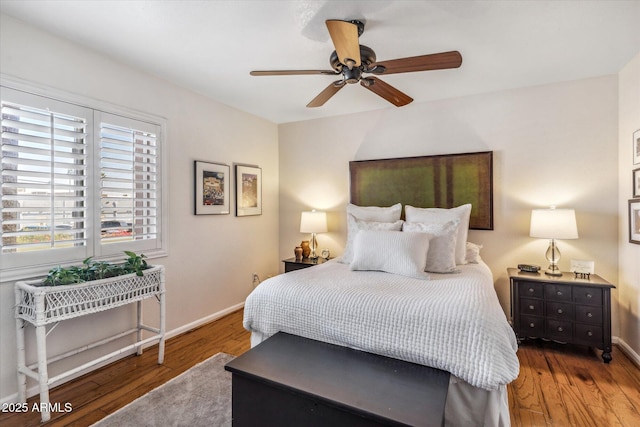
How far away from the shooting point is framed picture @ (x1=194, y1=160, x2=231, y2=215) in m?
3.36

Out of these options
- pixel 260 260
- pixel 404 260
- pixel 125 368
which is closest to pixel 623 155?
pixel 404 260

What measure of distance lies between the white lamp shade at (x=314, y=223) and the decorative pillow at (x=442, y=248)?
140cm

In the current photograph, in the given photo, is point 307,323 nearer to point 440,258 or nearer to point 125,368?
point 440,258

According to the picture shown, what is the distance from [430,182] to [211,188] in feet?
8.19

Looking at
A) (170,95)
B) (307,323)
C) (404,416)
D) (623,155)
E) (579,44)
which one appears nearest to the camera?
(404,416)

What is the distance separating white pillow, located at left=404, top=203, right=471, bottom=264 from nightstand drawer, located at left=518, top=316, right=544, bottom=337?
72 centimetres

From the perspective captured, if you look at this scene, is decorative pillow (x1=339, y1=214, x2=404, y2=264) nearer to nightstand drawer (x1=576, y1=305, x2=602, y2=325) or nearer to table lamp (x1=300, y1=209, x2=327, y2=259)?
table lamp (x1=300, y1=209, x2=327, y2=259)

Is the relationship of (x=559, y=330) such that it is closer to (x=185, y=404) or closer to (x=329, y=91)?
(x=329, y=91)

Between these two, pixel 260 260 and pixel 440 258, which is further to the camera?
pixel 260 260

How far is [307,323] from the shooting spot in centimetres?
198

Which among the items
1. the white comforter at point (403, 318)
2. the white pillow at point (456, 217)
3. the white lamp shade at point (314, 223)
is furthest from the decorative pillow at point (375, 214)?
the white comforter at point (403, 318)

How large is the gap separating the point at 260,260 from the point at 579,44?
12.8 feet

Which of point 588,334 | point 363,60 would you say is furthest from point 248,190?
point 588,334

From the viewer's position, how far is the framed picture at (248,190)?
153 inches
